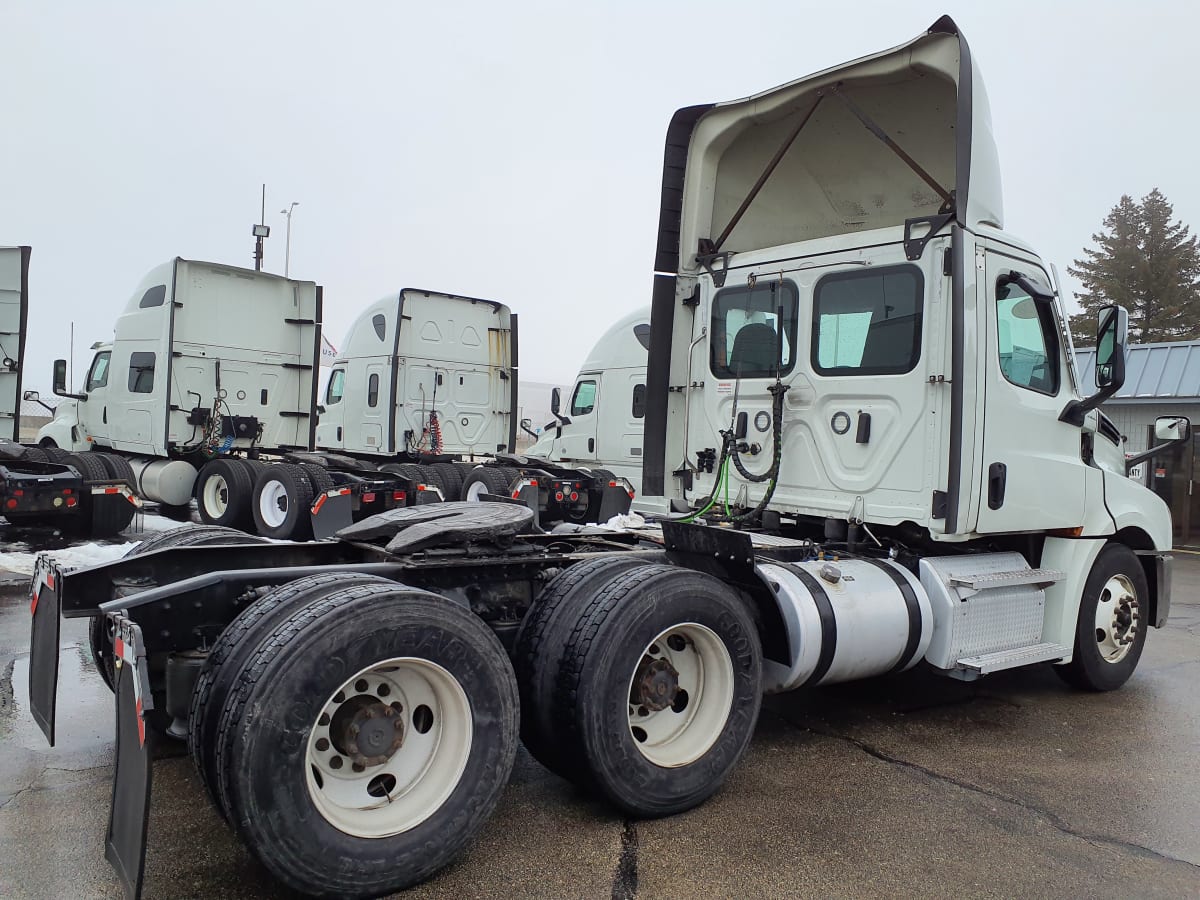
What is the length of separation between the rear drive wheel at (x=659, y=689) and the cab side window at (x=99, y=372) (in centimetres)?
1287

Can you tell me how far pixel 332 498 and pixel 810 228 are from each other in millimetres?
6882

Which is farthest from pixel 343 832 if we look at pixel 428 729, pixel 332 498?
pixel 332 498

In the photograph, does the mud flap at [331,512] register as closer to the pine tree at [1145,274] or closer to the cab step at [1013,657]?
the cab step at [1013,657]

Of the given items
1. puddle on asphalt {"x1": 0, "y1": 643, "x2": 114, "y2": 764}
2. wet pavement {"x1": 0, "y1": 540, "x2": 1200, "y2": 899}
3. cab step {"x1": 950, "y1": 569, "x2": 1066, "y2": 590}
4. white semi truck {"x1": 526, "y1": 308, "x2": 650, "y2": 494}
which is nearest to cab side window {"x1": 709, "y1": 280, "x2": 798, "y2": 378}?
cab step {"x1": 950, "y1": 569, "x2": 1066, "y2": 590}

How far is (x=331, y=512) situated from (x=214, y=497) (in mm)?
2931

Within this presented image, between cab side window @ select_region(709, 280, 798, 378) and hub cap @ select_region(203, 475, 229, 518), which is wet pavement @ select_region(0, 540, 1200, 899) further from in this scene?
hub cap @ select_region(203, 475, 229, 518)

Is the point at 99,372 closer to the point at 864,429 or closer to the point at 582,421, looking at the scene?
the point at 582,421

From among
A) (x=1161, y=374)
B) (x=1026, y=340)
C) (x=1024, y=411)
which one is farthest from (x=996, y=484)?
(x=1161, y=374)

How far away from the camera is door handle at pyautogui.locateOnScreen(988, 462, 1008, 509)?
4934 mm

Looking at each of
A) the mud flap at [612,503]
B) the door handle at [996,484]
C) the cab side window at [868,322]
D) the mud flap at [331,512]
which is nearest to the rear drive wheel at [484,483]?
the mud flap at [612,503]

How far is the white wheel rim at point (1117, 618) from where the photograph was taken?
5734mm

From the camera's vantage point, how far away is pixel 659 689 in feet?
12.4

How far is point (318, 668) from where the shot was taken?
9.14 ft

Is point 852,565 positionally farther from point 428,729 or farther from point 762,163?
point 762,163
